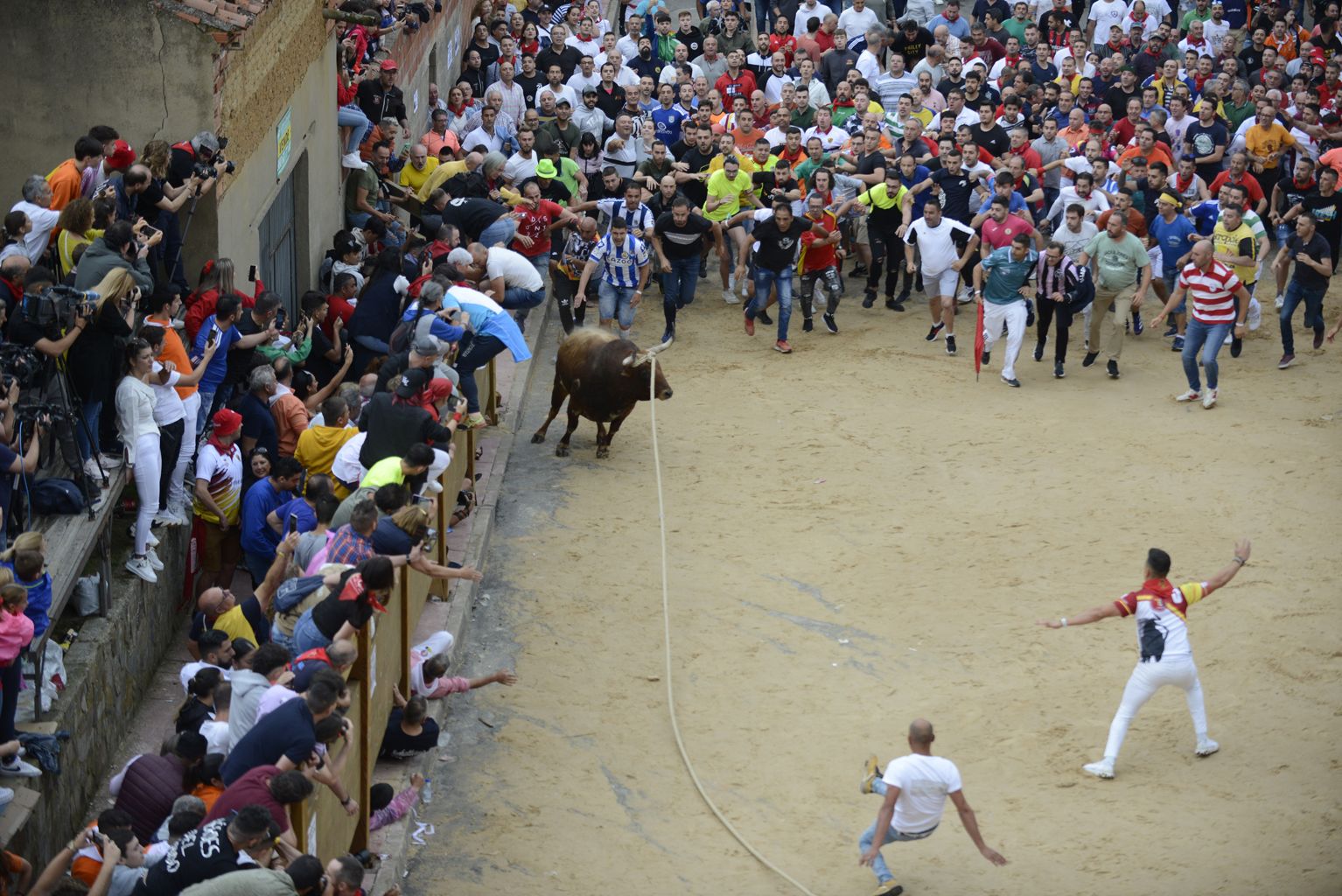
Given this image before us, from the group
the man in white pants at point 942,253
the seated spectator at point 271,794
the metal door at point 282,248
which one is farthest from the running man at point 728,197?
the seated spectator at point 271,794

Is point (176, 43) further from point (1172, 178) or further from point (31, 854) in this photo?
point (1172, 178)

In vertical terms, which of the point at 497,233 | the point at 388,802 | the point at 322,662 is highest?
the point at 497,233

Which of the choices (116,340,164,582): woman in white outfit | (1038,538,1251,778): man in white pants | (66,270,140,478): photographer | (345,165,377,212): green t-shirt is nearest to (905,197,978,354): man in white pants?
(345,165,377,212): green t-shirt

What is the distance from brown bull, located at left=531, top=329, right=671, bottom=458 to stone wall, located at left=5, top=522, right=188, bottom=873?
4725 millimetres

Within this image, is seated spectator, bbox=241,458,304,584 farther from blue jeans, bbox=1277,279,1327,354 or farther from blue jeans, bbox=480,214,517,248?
blue jeans, bbox=1277,279,1327,354

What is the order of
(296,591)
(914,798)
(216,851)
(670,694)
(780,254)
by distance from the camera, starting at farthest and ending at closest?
(780,254), (670,694), (296,591), (914,798), (216,851)

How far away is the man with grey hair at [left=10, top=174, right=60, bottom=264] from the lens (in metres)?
12.0

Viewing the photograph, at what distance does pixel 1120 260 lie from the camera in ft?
61.6

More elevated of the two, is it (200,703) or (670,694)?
(200,703)

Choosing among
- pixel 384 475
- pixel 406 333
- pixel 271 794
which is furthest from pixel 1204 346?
pixel 271 794

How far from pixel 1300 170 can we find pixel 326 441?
1301 centimetres

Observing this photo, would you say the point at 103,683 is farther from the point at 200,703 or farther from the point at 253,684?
the point at 253,684

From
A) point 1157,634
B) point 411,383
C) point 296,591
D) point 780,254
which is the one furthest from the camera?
point 780,254

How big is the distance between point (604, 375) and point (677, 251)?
3628mm
